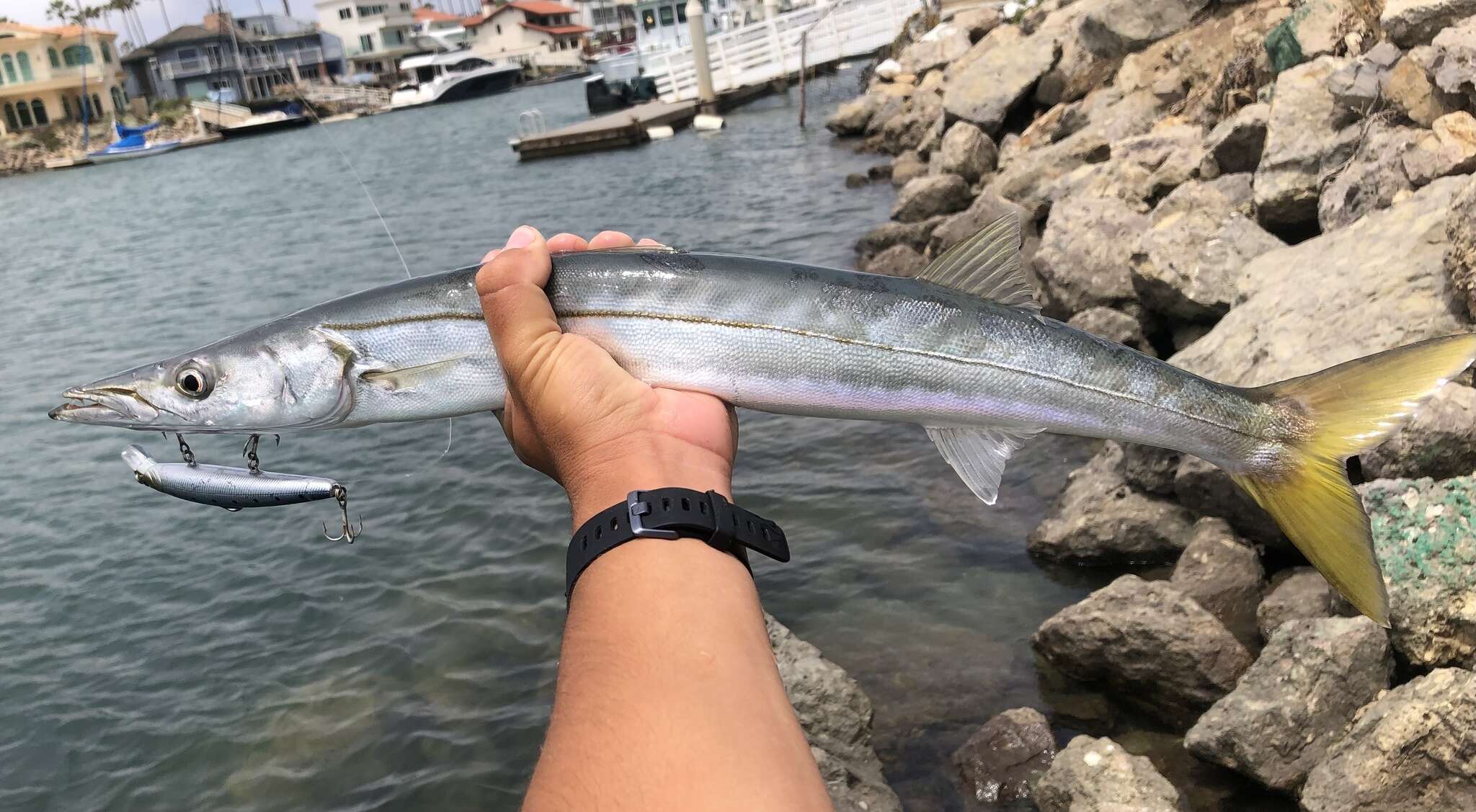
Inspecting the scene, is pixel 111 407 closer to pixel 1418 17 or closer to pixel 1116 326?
pixel 1116 326

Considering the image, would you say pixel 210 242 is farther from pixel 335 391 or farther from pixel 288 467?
pixel 335 391

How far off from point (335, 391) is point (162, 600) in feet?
21.2

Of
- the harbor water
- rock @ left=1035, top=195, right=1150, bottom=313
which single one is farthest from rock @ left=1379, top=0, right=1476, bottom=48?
the harbor water

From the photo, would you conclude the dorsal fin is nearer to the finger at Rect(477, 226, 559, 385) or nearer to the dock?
the finger at Rect(477, 226, 559, 385)

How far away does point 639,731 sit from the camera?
1557 millimetres

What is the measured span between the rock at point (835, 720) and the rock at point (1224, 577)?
1959 mm

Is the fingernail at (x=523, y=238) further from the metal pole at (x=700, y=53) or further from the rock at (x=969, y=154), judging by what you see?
the metal pole at (x=700, y=53)

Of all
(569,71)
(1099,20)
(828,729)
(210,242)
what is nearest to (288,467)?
(828,729)

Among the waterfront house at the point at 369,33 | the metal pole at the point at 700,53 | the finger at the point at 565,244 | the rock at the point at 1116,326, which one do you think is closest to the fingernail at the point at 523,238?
the finger at the point at 565,244

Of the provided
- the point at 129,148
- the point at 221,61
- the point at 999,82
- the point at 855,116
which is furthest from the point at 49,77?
the point at 999,82

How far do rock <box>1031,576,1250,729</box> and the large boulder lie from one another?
1048cm

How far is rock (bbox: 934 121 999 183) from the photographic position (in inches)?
619

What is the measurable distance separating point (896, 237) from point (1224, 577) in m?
9.39

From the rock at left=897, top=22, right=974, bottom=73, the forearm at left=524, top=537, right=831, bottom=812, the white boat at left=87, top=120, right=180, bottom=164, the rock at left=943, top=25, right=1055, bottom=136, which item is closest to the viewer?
the forearm at left=524, top=537, right=831, bottom=812
